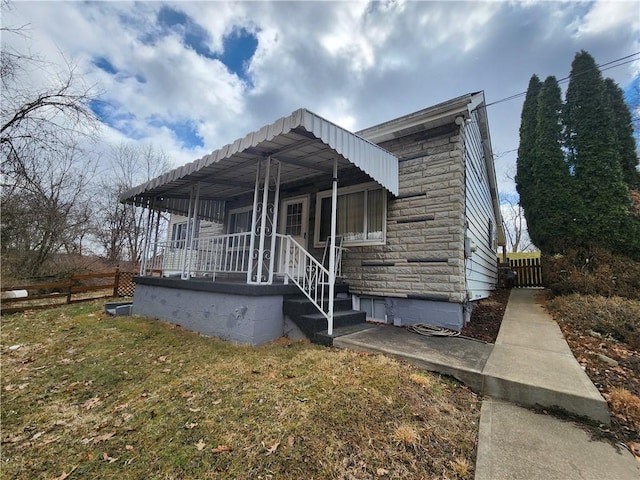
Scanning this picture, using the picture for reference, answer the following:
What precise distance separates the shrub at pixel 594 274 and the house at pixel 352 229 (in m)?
2.21

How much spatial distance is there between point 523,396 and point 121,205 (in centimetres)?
2605

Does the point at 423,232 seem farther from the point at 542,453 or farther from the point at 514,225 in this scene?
the point at 514,225

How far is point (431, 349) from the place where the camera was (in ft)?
12.0

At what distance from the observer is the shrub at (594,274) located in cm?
577

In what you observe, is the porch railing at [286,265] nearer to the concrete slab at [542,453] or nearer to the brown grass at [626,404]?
the concrete slab at [542,453]

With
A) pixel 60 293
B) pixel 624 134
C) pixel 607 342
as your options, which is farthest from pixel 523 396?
pixel 60 293

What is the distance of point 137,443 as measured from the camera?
7.22 feet

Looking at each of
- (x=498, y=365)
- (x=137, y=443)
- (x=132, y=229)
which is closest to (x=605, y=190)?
(x=498, y=365)

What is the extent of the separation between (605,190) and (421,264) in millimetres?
5566

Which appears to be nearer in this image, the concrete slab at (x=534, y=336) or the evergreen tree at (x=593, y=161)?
the concrete slab at (x=534, y=336)

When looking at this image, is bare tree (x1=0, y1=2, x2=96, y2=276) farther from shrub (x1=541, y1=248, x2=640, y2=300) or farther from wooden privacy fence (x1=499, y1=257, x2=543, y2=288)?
wooden privacy fence (x1=499, y1=257, x2=543, y2=288)

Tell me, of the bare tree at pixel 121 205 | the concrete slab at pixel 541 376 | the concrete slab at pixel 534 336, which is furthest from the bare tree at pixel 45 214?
the concrete slab at pixel 534 336

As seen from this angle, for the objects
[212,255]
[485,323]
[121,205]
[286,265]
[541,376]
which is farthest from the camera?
[121,205]

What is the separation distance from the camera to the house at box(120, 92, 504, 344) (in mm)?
4422
